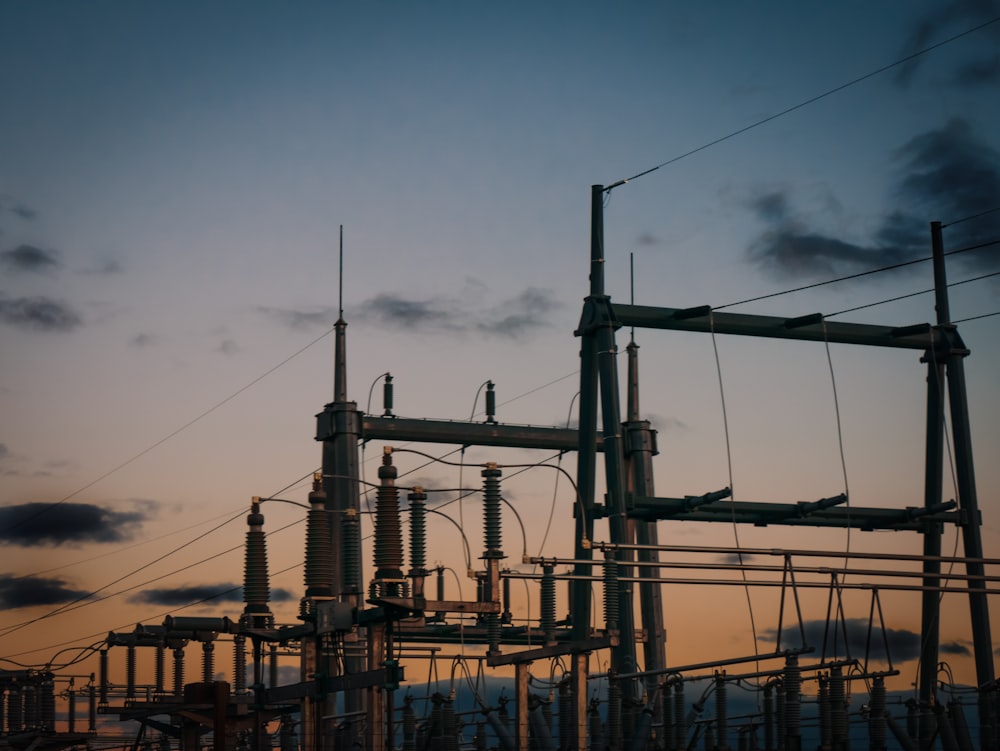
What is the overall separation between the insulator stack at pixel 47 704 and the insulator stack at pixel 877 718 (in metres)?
16.3

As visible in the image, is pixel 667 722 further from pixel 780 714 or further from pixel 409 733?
pixel 409 733

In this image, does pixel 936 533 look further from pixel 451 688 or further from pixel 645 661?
pixel 451 688

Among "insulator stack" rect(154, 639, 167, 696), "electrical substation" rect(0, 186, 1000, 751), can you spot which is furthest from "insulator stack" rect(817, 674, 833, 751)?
"insulator stack" rect(154, 639, 167, 696)

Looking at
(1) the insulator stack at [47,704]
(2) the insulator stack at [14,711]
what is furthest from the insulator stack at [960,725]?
(2) the insulator stack at [14,711]

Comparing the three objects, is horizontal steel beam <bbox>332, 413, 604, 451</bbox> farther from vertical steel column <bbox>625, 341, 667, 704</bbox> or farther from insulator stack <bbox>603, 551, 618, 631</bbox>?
insulator stack <bbox>603, 551, 618, 631</bbox>

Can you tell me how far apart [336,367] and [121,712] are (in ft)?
25.0

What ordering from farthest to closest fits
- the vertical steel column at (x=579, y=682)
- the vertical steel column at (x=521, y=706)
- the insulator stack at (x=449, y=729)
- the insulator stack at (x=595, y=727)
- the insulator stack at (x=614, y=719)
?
the insulator stack at (x=595, y=727)
the insulator stack at (x=449, y=729)
the insulator stack at (x=614, y=719)
the vertical steel column at (x=521, y=706)
the vertical steel column at (x=579, y=682)

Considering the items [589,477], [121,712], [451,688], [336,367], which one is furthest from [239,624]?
[336,367]

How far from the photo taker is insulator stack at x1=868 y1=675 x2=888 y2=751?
18938 millimetres

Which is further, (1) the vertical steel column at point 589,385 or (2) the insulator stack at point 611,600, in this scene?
(1) the vertical steel column at point 589,385

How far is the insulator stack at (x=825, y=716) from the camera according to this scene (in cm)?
1905

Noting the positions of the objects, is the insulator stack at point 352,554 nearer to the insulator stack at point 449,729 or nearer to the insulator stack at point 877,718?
the insulator stack at point 449,729

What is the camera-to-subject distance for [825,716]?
19.7 meters

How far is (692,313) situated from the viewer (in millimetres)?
23578
